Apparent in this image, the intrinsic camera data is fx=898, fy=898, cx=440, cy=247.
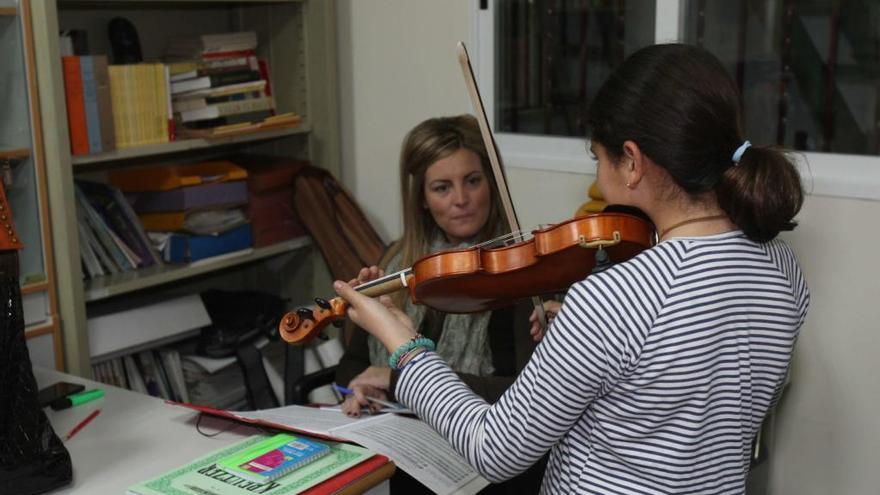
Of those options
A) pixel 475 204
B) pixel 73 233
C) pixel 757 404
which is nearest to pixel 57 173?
pixel 73 233

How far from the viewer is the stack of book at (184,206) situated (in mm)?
2475

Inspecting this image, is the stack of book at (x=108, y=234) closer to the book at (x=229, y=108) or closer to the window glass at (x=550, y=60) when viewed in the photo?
the book at (x=229, y=108)

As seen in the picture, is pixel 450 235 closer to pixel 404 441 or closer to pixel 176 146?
pixel 404 441

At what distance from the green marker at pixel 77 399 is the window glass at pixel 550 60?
4.48ft

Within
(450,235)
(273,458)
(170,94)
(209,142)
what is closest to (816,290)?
(450,235)

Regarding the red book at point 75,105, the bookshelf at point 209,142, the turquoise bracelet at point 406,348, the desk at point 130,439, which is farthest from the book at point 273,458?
the red book at point 75,105

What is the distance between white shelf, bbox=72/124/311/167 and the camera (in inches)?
86.7

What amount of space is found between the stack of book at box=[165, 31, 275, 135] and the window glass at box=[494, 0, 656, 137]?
71 centimetres

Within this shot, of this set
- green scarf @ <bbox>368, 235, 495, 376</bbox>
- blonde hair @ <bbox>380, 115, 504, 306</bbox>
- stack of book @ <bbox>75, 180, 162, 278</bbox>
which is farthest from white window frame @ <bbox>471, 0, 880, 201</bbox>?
stack of book @ <bbox>75, 180, 162, 278</bbox>

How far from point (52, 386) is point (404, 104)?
1324 mm

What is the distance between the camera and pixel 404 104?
273cm

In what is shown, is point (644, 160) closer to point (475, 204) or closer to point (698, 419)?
point (698, 419)

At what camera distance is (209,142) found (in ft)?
8.07

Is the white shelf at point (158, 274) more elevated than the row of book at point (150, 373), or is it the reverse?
the white shelf at point (158, 274)
